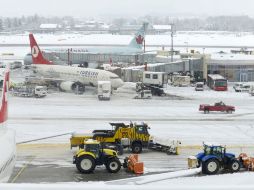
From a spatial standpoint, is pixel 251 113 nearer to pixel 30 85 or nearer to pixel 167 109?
pixel 167 109

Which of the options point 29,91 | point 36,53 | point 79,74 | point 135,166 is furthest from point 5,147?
point 36,53

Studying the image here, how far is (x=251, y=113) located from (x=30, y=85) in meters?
22.8

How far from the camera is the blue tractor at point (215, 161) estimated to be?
2009 centimetres

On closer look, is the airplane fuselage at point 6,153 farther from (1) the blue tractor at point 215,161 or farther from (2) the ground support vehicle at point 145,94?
(2) the ground support vehicle at point 145,94

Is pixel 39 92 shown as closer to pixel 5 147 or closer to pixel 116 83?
pixel 116 83

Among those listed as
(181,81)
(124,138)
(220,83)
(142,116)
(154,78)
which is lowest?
(124,138)

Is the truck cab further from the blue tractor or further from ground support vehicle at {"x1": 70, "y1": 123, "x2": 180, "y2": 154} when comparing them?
the blue tractor

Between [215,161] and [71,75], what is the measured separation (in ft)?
109

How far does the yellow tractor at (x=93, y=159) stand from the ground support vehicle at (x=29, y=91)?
2638cm

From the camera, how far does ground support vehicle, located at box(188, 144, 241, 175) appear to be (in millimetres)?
20109

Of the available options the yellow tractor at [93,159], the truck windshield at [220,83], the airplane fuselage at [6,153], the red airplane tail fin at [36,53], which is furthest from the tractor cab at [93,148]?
the red airplane tail fin at [36,53]

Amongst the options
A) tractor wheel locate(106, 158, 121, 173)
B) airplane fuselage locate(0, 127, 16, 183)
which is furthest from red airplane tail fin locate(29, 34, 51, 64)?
airplane fuselage locate(0, 127, 16, 183)

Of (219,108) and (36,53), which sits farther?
(36,53)

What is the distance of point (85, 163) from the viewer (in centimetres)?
2041
